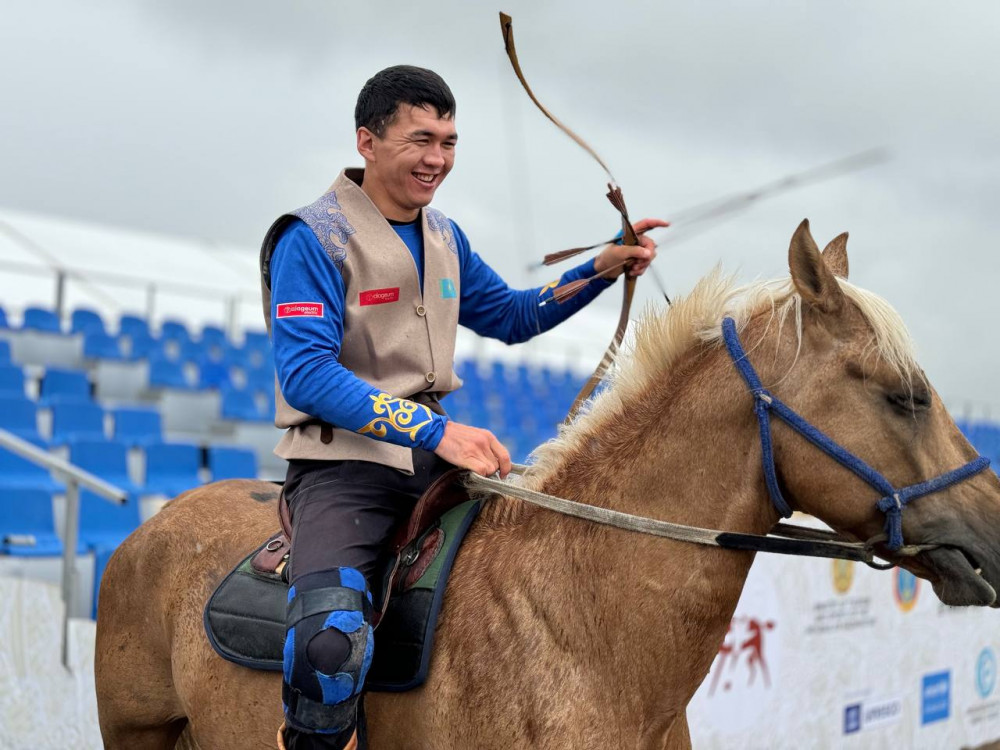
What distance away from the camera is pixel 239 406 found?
33.9 feet

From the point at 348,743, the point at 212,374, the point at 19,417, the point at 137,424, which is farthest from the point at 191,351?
the point at 348,743

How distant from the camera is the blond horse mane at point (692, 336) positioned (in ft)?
6.90

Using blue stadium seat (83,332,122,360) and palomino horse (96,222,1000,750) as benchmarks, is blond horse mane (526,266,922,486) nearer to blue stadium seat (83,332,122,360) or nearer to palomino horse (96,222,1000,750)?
palomino horse (96,222,1000,750)

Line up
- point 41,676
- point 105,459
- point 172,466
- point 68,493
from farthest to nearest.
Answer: point 172,466, point 105,459, point 68,493, point 41,676

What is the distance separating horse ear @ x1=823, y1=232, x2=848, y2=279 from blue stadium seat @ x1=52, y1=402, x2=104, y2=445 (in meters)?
6.88

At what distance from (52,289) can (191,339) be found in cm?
266

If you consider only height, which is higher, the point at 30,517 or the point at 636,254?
the point at 636,254

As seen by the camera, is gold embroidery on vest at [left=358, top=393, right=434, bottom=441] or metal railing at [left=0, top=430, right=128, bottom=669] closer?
gold embroidery on vest at [left=358, top=393, right=434, bottom=441]

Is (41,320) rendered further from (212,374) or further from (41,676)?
(41,676)

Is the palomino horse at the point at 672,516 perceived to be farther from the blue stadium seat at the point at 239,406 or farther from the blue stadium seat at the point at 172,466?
the blue stadium seat at the point at 239,406

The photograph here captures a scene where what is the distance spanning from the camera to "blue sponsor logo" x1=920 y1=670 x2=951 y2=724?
21.6 ft

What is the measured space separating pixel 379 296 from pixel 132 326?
10578 millimetres

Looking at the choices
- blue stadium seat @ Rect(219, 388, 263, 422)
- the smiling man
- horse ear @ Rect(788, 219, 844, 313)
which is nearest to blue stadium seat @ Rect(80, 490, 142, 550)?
blue stadium seat @ Rect(219, 388, 263, 422)

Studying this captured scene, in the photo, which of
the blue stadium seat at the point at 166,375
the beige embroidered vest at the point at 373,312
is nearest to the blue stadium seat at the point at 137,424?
the blue stadium seat at the point at 166,375
